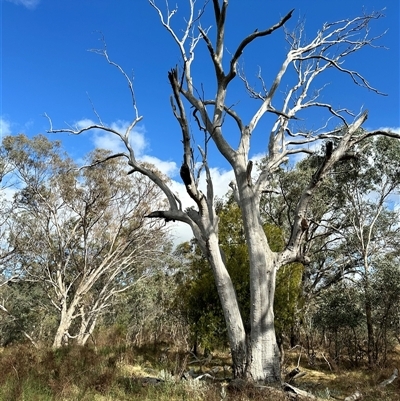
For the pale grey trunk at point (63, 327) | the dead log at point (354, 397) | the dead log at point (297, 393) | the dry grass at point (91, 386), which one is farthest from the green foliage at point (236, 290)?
the pale grey trunk at point (63, 327)

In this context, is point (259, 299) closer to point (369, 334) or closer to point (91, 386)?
point (91, 386)

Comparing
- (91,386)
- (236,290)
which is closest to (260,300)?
(91,386)

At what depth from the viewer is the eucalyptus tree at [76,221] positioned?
17.3 metres

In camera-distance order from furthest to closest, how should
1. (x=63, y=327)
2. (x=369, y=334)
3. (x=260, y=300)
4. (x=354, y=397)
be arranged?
(x=63, y=327), (x=369, y=334), (x=260, y=300), (x=354, y=397)

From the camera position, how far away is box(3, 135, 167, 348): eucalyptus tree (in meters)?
17.3

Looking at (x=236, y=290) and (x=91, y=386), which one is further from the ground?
(x=236, y=290)

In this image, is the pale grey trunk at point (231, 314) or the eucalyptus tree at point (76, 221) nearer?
the pale grey trunk at point (231, 314)

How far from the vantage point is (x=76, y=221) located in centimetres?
1861

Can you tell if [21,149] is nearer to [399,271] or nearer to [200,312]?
[200,312]

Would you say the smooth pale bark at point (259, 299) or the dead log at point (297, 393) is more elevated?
the smooth pale bark at point (259, 299)

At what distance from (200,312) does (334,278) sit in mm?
10177

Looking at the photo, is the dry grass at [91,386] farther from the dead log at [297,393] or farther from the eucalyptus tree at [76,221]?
the eucalyptus tree at [76,221]

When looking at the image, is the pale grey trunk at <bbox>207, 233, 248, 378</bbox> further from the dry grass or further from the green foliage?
the green foliage

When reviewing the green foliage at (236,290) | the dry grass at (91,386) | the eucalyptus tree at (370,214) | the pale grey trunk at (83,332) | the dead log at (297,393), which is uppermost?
the eucalyptus tree at (370,214)
